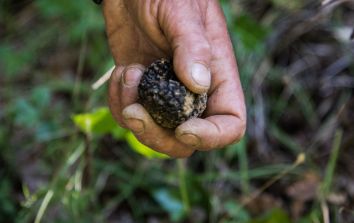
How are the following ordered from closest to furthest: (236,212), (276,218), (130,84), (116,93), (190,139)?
(190,139)
(130,84)
(116,93)
(276,218)
(236,212)

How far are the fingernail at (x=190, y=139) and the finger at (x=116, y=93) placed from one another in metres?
0.33

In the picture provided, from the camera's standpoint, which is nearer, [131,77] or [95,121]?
[131,77]

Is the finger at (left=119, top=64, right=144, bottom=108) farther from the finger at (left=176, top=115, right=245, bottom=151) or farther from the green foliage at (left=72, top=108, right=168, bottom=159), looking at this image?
the green foliage at (left=72, top=108, right=168, bottom=159)

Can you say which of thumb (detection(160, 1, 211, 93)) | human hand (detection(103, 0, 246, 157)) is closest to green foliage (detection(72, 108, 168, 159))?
human hand (detection(103, 0, 246, 157))

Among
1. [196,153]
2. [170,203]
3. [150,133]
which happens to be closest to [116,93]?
[150,133]

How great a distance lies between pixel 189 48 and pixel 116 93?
34 centimetres

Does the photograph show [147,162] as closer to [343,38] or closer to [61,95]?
[61,95]

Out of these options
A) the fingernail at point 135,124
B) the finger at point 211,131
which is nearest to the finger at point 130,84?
the fingernail at point 135,124

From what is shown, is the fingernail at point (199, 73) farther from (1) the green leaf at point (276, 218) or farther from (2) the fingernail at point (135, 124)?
(1) the green leaf at point (276, 218)

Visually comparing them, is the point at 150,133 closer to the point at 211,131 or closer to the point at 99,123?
the point at 211,131

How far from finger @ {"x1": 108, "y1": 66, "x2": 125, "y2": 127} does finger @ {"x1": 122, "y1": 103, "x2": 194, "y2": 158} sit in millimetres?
201

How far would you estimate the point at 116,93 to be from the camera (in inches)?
64.5

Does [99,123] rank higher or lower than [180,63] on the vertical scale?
lower

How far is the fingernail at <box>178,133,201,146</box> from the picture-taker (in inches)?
52.3
